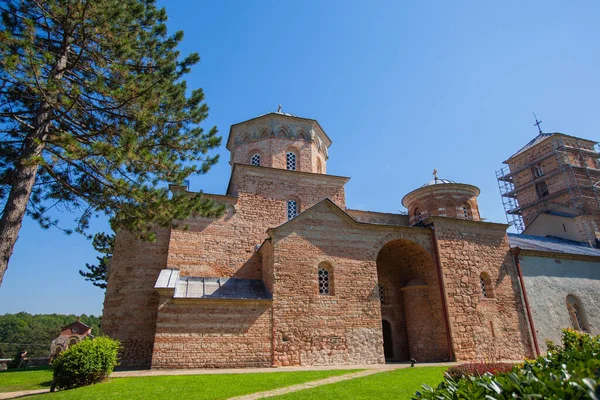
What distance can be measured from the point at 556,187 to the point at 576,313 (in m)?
11.9

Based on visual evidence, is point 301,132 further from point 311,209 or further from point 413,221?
point 413,221

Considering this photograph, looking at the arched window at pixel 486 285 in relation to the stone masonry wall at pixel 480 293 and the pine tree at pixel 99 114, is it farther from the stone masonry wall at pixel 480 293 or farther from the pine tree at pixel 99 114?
the pine tree at pixel 99 114

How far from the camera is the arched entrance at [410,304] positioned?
14.5m

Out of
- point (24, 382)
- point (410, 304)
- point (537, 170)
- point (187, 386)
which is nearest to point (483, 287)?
point (410, 304)

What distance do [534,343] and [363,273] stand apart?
26.5 feet

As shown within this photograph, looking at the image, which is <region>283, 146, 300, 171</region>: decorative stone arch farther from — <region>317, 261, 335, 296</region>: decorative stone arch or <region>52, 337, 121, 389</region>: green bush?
<region>52, 337, 121, 389</region>: green bush

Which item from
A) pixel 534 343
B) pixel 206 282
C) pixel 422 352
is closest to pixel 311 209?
pixel 206 282

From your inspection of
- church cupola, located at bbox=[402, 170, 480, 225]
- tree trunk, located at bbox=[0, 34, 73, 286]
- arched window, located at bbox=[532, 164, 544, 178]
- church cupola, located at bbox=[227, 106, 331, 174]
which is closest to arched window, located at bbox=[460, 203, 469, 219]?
church cupola, located at bbox=[402, 170, 480, 225]

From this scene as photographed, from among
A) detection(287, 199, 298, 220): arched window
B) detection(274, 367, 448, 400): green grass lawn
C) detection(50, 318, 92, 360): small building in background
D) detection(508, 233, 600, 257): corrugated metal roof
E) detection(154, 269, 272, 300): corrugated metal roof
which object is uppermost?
detection(287, 199, 298, 220): arched window

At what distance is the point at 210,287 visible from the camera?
13.1 meters

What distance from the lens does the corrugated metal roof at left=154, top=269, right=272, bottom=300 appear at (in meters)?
12.2

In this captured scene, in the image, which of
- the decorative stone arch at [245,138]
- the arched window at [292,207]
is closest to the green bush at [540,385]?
the arched window at [292,207]

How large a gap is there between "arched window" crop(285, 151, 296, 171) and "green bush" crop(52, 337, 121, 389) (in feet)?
35.3

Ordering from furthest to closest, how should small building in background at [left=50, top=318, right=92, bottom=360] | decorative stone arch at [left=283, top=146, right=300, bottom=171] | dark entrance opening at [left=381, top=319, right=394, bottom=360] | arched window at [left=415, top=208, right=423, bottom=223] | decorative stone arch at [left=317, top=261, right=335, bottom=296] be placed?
small building in background at [left=50, top=318, right=92, bottom=360]
arched window at [left=415, top=208, right=423, bottom=223]
decorative stone arch at [left=283, top=146, right=300, bottom=171]
dark entrance opening at [left=381, top=319, right=394, bottom=360]
decorative stone arch at [left=317, top=261, right=335, bottom=296]
